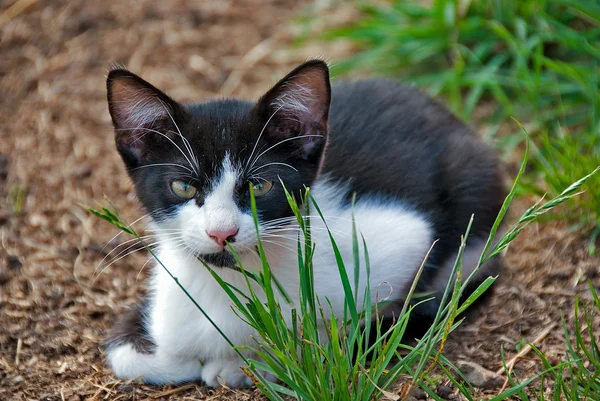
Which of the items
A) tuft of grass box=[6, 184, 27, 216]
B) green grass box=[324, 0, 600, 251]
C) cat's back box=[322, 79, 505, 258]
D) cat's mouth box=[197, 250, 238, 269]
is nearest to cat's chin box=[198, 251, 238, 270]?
cat's mouth box=[197, 250, 238, 269]

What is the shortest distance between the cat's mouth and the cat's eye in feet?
0.64

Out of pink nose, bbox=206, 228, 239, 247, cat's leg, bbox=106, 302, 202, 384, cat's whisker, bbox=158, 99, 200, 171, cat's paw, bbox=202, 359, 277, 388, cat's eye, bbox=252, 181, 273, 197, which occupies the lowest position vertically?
cat's paw, bbox=202, 359, 277, 388

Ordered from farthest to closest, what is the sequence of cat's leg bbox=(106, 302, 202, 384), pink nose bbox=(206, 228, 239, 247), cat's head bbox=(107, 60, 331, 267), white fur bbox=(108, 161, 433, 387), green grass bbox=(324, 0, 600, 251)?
green grass bbox=(324, 0, 600, 251)
cat's leg bbox=(106, 302, 202, 384)
white fur bbox=(108, 161, 433, 387)
cat's head bbox=(107, 60, 331, 267)
pink nose bbox=(206, 228, 239, 247)

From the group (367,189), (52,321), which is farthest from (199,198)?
(52,321)

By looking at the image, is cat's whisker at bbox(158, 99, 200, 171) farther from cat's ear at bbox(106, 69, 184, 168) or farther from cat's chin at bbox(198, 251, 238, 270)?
cat's chin at bbox(198, 251, 238, 270)

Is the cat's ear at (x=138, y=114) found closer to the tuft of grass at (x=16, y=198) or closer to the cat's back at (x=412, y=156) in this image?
the cat's back at (x=412, y=156)

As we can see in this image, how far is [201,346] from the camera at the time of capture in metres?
2.53

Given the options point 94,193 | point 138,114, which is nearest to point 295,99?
point 138,114

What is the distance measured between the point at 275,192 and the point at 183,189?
0.26 m

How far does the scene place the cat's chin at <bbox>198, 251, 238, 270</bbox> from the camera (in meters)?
2.26

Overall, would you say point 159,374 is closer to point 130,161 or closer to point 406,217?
point 130,161

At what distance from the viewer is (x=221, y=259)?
229 centimetres

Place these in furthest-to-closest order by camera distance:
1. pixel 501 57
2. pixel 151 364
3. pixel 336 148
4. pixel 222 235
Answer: pixel 501 57 → pixel 336 148 → pixel 151 364 → pixel 222 235

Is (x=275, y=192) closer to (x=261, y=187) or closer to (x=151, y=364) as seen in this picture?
(x=261, y=187)
